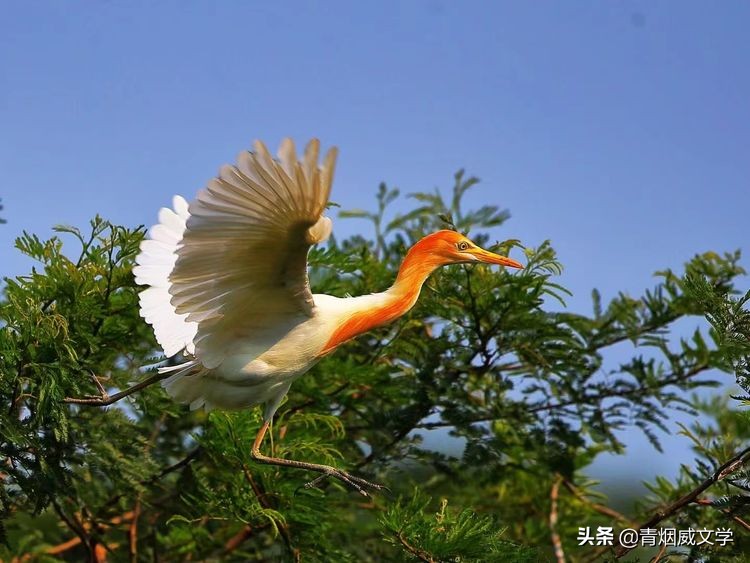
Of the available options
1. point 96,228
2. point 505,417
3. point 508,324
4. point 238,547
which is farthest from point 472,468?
point 96,228

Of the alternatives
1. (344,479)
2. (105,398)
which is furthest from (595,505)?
(105,398)

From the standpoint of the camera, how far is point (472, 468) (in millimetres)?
4957

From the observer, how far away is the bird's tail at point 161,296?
3684mm

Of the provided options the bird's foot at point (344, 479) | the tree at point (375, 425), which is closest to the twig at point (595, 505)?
the tree at point (375, 425)

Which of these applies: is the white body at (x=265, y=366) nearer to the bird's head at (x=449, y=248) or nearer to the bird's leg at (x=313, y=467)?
the bird's leg at (x=313, y=467)

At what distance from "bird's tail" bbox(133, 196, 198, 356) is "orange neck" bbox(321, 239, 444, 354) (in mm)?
571

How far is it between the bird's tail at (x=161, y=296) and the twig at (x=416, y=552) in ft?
3.56

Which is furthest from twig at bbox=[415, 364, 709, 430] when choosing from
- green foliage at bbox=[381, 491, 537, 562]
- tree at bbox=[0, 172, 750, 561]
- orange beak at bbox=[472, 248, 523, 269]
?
green foliage at bbox=[381, 491, 537, 562]

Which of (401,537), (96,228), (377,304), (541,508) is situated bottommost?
(401,537)

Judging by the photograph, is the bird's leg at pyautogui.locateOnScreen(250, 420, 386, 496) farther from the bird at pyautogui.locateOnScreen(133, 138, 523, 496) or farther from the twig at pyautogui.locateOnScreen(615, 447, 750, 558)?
the twig at pyautogui.locateOnScreen(615, 447, 750, 558)

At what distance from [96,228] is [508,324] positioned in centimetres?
184

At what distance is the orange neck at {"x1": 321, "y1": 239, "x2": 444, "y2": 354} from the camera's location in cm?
355

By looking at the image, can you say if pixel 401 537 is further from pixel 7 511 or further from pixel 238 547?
pixel 238 547

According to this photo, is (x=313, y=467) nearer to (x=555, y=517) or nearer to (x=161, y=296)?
(x=161, y=296)
